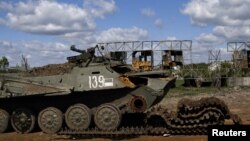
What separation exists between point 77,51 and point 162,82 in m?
3.06

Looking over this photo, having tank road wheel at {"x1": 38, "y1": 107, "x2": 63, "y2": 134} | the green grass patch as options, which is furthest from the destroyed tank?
the green grass patch

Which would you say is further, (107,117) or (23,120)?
(23,120)

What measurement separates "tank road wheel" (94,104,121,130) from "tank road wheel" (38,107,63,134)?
1.24 metres

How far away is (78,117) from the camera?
15.5m

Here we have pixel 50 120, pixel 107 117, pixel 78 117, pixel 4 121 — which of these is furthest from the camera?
pixel 4 121

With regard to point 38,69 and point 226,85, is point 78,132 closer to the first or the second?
point 38,69

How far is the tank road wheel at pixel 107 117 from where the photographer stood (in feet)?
49.7

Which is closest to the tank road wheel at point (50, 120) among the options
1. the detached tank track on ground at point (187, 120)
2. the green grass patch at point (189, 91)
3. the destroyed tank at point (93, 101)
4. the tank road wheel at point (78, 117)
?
the destroyed tank at point (93, 101)

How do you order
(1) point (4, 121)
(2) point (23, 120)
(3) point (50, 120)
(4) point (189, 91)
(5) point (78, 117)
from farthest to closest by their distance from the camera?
(4) point (189, 91), (1) point (4, 121), (2) point (23, 120), (3) point (50, 120), (5) point (78, 117)

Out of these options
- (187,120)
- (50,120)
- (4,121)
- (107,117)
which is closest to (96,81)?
(107,117)

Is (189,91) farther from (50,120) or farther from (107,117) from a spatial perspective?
(107,117)

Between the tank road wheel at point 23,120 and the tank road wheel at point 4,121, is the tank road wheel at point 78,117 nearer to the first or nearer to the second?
the tank road wheel at point 23,120

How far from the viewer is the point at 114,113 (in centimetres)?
1519

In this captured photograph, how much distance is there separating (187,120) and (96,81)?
301 centimetres
